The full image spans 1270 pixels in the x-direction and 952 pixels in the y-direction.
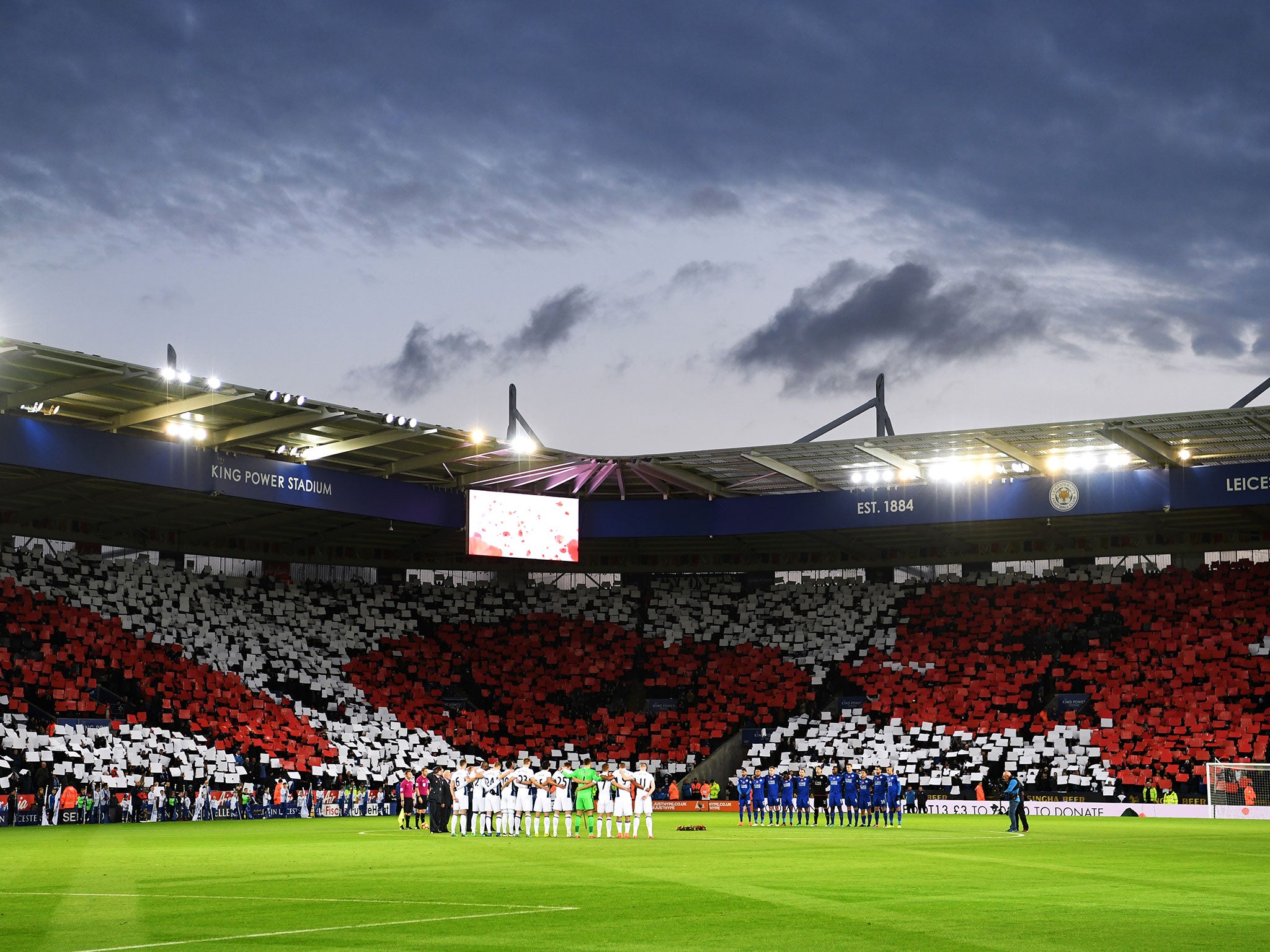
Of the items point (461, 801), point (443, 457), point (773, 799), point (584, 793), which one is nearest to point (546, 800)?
point (584, 793)

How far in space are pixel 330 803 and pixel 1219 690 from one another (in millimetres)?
30429

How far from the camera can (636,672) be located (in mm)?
61688

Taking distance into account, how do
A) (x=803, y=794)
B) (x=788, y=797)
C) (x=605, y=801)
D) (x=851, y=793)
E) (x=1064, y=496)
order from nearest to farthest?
(x=605, y=801), (x=851, y=793), (x=803, y=794), (x=788, y=797), (x=1064, y=496)

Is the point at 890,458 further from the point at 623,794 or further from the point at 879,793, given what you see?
the point at 623,794

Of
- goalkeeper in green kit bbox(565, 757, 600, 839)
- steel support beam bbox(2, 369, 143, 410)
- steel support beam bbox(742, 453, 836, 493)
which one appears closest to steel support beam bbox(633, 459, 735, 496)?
steel support beam bbox(742, 453, 836, 493)

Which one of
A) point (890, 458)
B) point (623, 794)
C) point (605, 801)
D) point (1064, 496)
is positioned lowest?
point (605, 801)

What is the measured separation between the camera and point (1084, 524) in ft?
185

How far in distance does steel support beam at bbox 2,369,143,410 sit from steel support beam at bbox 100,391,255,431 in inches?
106

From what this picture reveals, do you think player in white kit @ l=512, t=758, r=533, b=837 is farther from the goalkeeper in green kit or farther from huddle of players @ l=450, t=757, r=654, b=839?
the goalkeeper in green kit

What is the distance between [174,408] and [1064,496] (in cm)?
2956

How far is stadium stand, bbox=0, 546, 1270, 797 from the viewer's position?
48312 mm

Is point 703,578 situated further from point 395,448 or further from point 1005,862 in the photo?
point 1005,862

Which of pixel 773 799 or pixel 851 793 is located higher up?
pixel 851 793

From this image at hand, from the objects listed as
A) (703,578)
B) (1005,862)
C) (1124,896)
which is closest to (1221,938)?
(1124,896)
